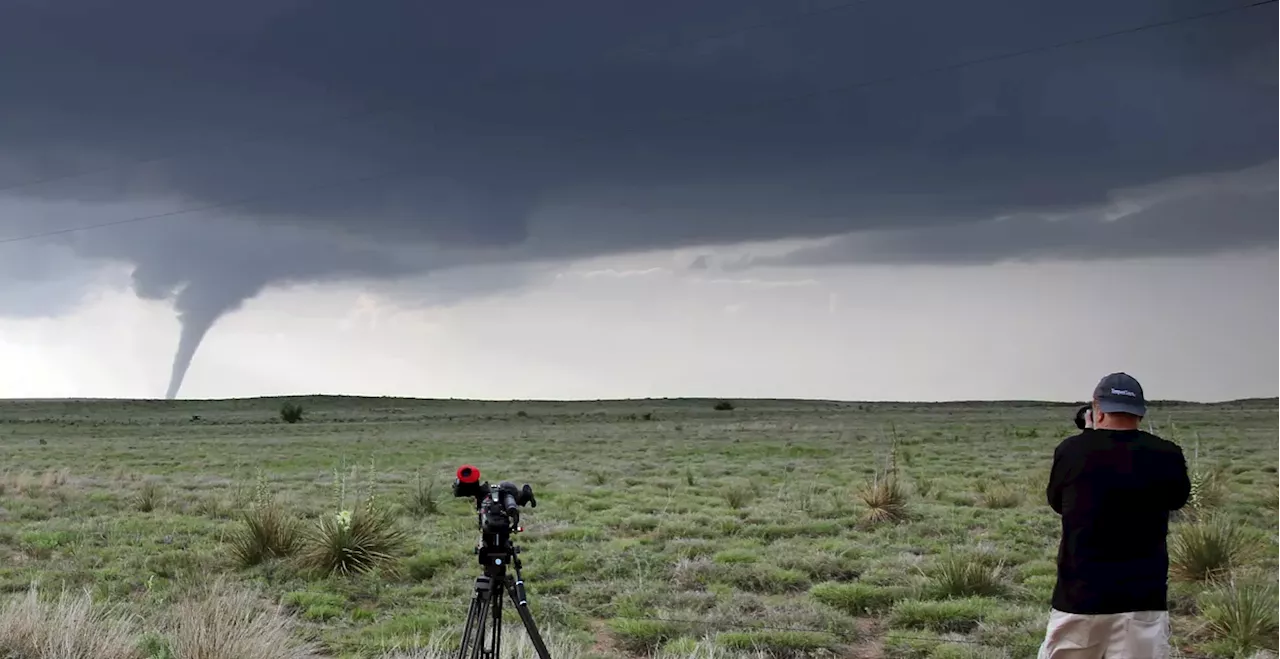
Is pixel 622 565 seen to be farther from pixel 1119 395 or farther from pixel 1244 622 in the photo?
pixel 1119 395

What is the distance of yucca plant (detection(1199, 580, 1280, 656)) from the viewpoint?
27.6 ft

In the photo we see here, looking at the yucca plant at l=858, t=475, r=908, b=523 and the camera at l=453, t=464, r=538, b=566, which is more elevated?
the camera at l=453, t=464, r=538, b=566

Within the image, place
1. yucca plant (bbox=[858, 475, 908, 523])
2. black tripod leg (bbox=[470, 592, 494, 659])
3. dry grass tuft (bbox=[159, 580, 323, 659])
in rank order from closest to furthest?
black tripod leg (bbox=[470, 592, 494, 659]) → dry grass tuft (bbox=[159, 580, 323, 659]) → yucca plant (bbox=[858, 475, 908, 523])

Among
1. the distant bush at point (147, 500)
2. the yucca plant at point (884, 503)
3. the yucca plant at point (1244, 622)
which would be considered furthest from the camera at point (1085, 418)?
the distant bush at point (147, 500)

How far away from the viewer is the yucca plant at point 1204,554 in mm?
10758

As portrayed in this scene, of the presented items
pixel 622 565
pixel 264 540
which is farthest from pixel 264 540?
pixel 622 565

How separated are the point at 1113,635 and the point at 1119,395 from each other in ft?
3.62

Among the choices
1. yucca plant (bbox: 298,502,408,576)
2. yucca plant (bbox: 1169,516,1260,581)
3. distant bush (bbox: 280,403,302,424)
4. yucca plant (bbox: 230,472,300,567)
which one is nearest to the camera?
yucca plant (bbox: 1169,516,1260,581)

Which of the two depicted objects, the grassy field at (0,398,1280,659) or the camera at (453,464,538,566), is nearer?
the camera at (453,464,538,566)

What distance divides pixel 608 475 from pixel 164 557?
13.9 m

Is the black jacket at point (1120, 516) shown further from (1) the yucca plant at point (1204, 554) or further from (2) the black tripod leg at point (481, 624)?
(1) the yucca plant at point (1204, 554)

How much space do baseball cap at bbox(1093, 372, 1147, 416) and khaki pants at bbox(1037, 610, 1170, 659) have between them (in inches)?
36.5

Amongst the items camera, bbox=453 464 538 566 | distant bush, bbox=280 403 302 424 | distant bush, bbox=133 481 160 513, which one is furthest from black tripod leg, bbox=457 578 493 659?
distant bush, bbox=280 403 302 424

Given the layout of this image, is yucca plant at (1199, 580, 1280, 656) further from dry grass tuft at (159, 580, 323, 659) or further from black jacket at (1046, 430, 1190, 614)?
dry grass tuft at (159, 580, 323, 659)
